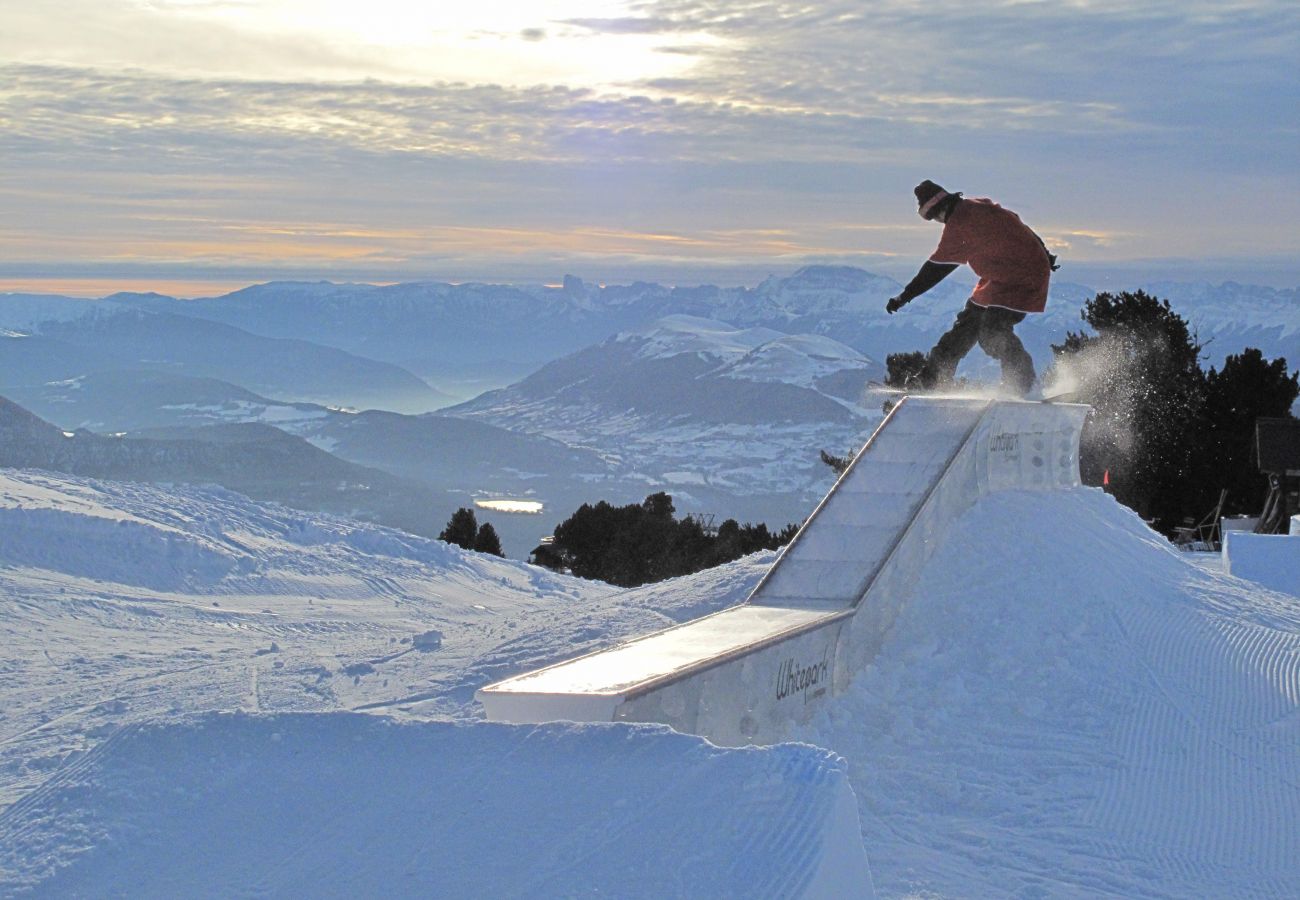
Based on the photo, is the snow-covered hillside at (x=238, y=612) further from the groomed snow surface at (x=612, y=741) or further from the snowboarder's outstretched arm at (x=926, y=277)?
the snowboarder's outstretched arm at (x=926, y=277)

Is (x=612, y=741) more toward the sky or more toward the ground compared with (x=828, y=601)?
more toward the sky

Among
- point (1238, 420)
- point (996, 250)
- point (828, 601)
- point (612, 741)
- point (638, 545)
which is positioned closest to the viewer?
point (612, 741)

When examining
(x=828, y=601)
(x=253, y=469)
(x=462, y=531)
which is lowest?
(x=253, y=469)

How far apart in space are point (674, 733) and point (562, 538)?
29.6 meters

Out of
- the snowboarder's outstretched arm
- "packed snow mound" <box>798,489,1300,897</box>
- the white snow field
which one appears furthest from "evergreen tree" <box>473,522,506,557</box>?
"packed snow mound" <box>798,489,1300,897</box>

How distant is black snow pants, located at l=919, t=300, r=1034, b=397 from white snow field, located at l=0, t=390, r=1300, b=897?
1205 mm

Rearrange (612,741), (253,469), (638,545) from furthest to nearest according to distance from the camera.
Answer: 1. (253,469)
2. (638,545)
3. (612,741)

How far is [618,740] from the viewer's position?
441cm

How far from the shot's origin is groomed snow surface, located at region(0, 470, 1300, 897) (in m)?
3.88

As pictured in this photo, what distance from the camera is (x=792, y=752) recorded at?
421cm

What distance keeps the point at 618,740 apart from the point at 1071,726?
162 inches

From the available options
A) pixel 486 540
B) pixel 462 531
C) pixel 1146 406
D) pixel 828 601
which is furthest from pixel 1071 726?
pixel 1146 406

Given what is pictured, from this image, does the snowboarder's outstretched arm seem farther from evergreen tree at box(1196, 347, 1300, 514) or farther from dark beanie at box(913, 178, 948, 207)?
evergreen tree at box(1196, 347, 1300, 514)

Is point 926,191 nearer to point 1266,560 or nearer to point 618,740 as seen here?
point 1266,560
